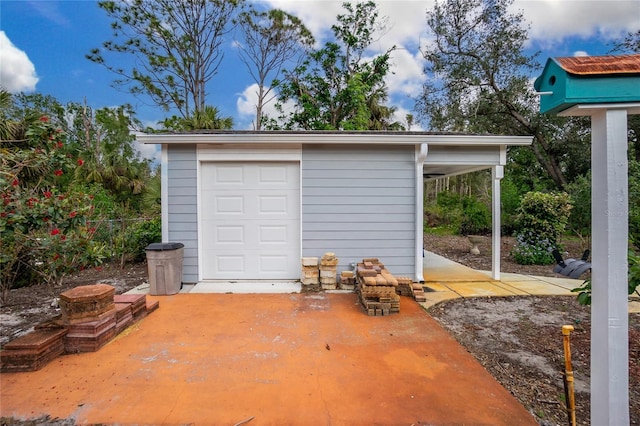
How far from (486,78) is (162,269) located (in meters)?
12.2

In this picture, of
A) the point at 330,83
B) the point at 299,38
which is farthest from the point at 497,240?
the point at 299,38

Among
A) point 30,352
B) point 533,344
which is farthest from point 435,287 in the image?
point 30,352

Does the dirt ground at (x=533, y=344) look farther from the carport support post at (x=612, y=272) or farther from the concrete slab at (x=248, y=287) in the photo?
the concrete slab at (x=248, y=287)

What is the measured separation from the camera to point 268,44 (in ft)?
48.0

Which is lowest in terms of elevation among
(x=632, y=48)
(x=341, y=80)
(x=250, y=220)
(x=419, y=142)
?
(x=250, y=220)

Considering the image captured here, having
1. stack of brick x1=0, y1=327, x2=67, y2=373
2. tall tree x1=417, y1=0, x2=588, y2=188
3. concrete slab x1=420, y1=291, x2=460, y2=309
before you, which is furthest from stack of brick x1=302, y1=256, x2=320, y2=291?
tall tree x1=417, y1=0, x2=588, y2=188

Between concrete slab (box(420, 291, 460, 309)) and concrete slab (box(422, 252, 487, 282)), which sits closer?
concrete slab (box(420, 291, 460, 309))

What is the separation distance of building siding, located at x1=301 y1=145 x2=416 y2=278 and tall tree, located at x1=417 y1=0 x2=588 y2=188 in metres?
8.41

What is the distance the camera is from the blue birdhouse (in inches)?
57.2

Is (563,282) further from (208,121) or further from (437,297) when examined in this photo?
(208,121)

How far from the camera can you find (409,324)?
3.35m

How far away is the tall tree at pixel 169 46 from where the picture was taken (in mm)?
Answer: 12500

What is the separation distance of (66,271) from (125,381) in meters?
3.49

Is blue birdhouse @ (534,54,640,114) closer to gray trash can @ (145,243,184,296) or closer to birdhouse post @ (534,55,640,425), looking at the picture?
birdhouse post @ (534,55,640,425)
